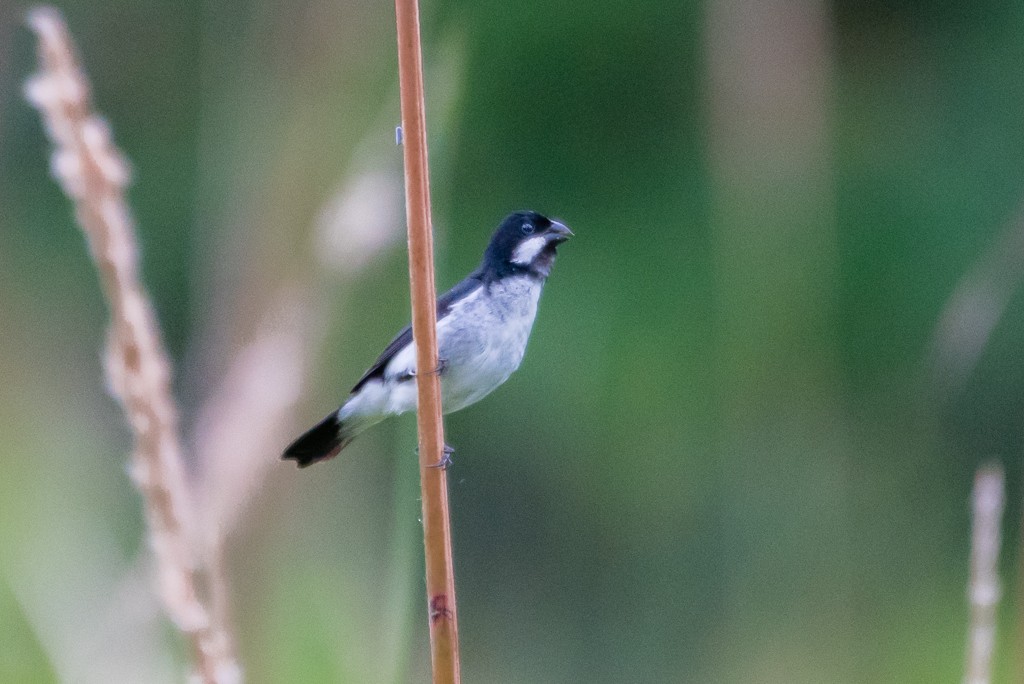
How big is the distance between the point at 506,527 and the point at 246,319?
345 cm

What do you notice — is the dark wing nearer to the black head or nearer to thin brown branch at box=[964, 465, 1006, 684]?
the black head

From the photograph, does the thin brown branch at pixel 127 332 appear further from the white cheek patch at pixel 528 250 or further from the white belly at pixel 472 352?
the white cheek patch at pixel 528 250

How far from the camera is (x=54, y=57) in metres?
0.88

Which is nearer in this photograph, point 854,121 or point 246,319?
point 246,319

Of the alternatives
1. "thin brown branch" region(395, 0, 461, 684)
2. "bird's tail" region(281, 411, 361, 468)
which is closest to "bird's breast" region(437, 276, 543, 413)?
"bird's tail" region(281, 411, 361, 468)

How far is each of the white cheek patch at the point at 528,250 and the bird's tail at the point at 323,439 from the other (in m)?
0.57

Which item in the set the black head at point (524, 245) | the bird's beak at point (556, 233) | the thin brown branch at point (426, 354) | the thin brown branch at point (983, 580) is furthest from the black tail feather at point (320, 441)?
the thin brown branch at point (983, 580)

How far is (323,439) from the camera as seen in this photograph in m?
2.74

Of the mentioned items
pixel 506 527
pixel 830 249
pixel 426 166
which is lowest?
pixel 426 166

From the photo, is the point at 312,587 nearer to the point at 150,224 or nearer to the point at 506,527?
the point at 506,527

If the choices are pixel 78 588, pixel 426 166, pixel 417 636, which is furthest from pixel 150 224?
pixel 426 166

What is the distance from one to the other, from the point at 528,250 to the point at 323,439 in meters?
0.68

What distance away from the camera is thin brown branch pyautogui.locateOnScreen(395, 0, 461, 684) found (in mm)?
1222

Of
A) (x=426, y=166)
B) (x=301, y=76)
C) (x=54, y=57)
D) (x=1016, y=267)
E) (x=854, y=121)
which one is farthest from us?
(x=854, y=121)
